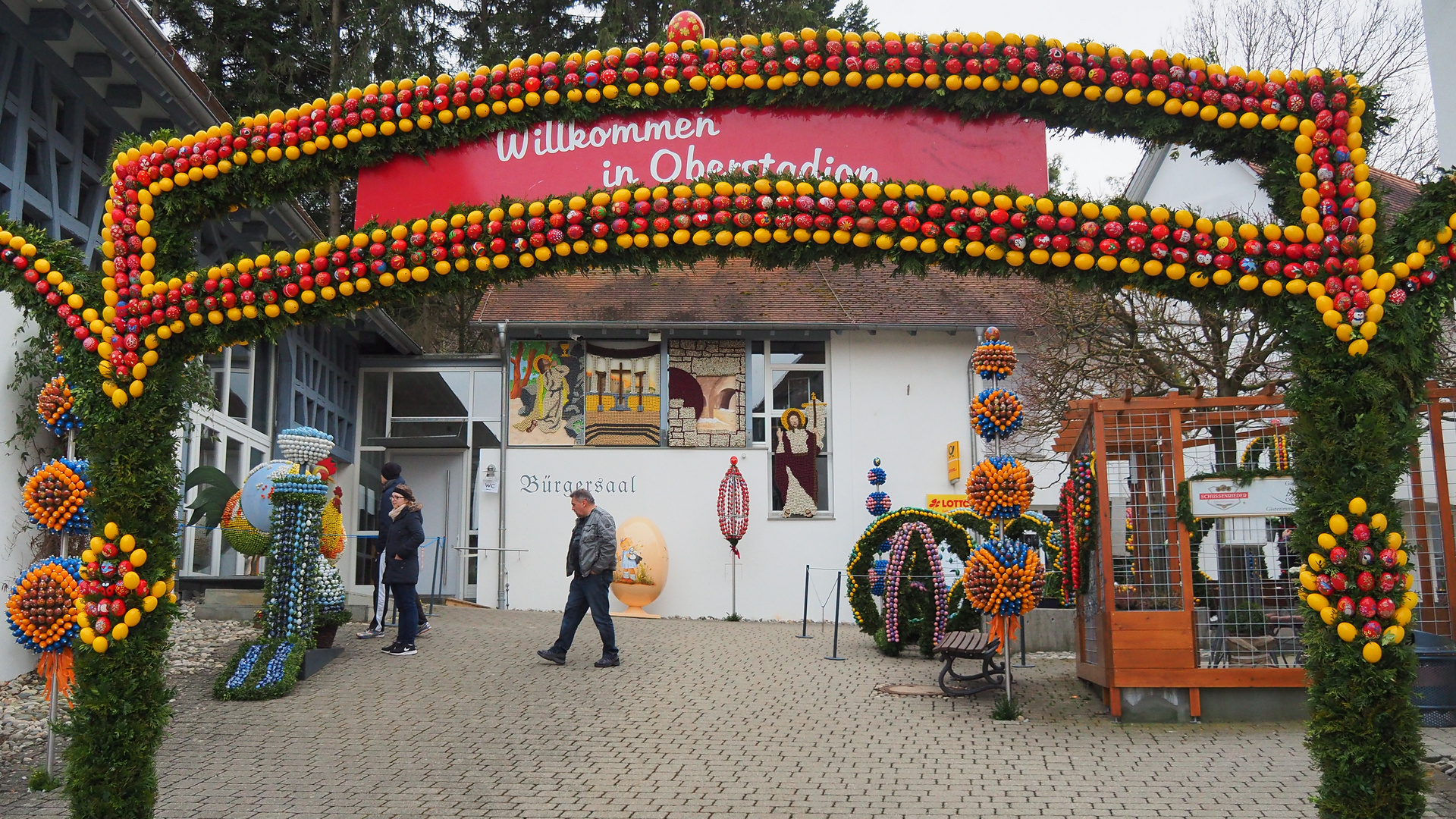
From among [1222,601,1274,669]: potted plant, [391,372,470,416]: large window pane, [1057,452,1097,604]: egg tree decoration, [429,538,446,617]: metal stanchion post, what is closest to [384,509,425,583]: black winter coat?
[429,538,446,617]: metal stanchion post

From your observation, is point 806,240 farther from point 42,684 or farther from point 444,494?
point 444,494

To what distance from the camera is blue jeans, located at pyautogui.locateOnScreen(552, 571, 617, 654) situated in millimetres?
10078

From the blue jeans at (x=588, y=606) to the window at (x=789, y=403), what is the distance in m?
8.36

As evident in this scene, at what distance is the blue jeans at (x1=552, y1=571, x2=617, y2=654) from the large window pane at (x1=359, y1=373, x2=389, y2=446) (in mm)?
10566

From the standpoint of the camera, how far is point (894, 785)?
263 inches

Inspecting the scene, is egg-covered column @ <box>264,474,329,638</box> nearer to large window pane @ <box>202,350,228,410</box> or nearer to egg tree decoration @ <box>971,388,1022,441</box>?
large window pane @ <box>202,350,228,410</box>

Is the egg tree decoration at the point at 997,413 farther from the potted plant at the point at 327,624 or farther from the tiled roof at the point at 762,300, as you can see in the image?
the tiled roof at the point at 762,300

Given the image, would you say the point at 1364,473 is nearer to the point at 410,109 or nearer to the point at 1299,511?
the point at 1299,511

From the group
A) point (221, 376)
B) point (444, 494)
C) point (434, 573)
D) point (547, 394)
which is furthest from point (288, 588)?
point (444, 494)

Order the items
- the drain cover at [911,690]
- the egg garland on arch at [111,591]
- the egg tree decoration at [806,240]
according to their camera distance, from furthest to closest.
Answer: the drain cover at [911,690] < the egg garland on arch at [111,591] < the egg tree decoration at [806,240]

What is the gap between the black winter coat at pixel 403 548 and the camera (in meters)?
10.5

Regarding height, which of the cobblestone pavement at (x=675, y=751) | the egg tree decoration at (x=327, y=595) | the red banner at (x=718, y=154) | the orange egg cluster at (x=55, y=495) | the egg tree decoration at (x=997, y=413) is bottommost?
the cobblestone pavement at (x=675, y=751)

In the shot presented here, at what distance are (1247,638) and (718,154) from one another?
606cm

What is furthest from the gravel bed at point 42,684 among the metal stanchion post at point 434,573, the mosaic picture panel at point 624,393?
the mosaic picture panel at point 624,393
